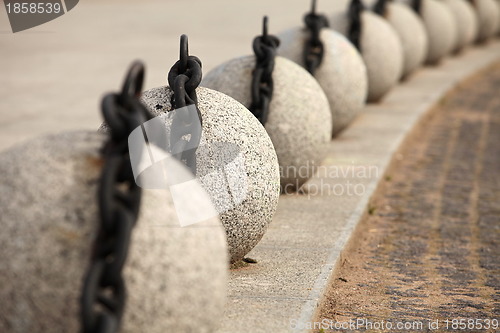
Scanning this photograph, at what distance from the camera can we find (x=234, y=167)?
637 centimetres

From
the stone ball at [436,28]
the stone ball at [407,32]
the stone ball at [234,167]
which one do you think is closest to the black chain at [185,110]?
the stone ball at [234,167]

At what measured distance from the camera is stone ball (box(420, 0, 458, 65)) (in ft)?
65.7

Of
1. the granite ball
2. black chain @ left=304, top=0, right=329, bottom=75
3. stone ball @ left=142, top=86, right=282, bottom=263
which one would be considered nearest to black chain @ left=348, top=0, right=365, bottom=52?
black chain @ left=304, top=0, right=329, bottom=75

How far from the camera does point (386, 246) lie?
824 cm

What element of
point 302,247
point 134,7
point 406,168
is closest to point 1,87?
point 406,168

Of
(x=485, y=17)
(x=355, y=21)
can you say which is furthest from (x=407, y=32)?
(x=485, y=17)

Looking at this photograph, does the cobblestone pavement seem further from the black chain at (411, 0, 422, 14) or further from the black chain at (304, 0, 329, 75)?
the black chain at (411, 0, 422, 14)

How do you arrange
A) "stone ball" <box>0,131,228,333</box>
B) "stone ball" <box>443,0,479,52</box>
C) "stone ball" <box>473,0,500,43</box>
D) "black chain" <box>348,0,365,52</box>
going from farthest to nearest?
"stone ball" <box>473,0,500,43</box>, "stone ball" <box>443,0,479,52</box>, "black chain" <box>348,0,365,52</box>, "stone ball" <box>0,131,228,333</box>

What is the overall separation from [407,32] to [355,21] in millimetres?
3931

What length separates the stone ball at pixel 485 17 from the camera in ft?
81.9

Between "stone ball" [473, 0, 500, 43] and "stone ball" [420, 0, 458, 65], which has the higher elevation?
"stone ball" [420, 0, 458, 65]

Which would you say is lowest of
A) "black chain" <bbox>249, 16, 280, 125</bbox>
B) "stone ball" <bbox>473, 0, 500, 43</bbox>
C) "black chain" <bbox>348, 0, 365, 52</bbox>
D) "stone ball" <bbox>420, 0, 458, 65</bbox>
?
"stone ball" <bbox>473, 0, 500, 43</bbox>

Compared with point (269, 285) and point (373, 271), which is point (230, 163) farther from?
point (373, 271)

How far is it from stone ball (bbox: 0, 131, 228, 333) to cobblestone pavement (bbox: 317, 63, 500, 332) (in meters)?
1.84
